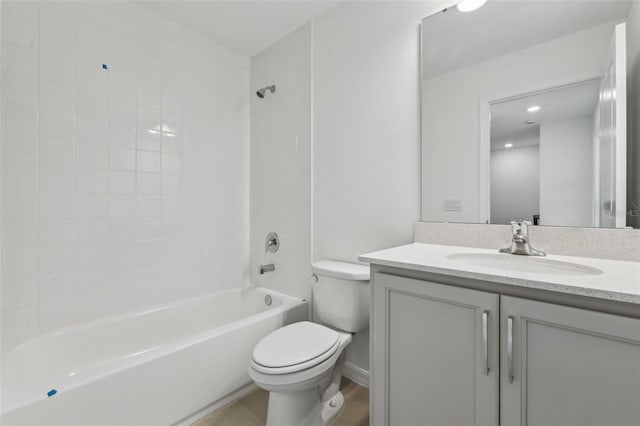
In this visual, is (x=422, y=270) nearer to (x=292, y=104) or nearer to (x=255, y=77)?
(x=292, y=104)

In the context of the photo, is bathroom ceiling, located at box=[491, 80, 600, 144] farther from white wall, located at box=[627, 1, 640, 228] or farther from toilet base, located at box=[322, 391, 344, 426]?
toilet base, located at box=[322, 391, 344, 426]

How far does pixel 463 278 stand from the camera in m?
0.91

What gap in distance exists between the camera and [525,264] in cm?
109

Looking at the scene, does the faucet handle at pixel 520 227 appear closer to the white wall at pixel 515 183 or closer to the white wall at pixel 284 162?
the white wall at pixel 515 183

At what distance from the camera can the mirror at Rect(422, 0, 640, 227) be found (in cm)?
104

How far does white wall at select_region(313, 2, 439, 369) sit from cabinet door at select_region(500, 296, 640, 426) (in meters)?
0.79

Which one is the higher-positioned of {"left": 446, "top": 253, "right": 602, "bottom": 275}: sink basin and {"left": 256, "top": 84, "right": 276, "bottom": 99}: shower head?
{"left": 256, "top": 84, "right": 276, "bottom": 99}: shower head

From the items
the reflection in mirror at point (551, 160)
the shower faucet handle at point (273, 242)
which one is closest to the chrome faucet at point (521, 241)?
the reflection in mirror at point (551, 160)

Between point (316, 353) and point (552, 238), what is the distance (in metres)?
1.09

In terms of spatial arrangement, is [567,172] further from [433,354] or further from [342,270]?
[342,270]

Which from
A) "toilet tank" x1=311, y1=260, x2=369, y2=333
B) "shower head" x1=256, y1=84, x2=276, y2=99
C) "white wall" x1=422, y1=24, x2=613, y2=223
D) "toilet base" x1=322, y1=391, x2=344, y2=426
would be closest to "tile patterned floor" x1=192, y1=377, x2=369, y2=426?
"toilet base" x1=322, y1=391, x2=344, y2=426

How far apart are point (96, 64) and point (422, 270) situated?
2.13m

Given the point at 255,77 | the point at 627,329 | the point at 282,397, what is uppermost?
the point at 255,77

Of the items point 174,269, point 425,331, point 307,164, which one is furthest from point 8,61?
point 425,331
